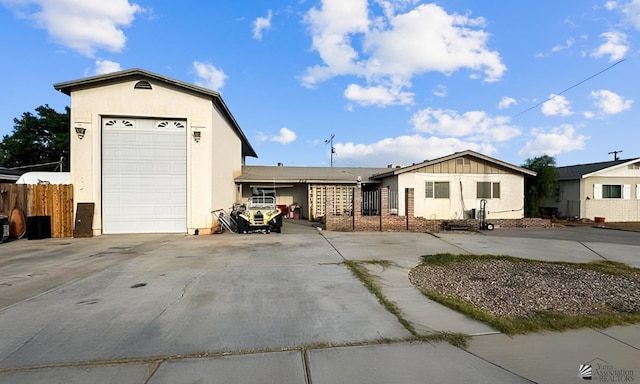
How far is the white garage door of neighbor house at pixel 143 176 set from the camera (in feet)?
47.5

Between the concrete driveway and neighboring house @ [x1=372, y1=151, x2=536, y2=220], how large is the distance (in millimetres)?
11465

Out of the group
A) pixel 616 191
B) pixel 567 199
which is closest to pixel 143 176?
pixel 567 199

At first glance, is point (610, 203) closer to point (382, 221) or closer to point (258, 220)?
point (382, 221)

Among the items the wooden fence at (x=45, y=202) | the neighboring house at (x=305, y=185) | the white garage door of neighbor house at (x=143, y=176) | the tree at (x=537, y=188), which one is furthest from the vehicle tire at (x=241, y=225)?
the tree at (x=537, y=188)

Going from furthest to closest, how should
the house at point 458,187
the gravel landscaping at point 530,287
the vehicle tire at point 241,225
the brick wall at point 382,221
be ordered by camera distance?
1. the house at point 458,187
2. the brick wall at point 382,221
3. the vehicle tire at point 241,225
4. the gravel landscaping at point 530,287

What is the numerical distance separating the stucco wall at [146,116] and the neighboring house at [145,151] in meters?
0.04

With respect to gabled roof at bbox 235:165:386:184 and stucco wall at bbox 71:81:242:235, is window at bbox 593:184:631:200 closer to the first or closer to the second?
gabled roof at bbox 235:165:386:184

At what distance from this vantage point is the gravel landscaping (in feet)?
16.7

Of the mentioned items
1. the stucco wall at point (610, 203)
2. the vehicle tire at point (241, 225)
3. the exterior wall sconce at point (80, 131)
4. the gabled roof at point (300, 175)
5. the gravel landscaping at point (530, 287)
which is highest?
the exterior wall sconce at point (80, 131)

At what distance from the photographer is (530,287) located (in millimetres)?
6164

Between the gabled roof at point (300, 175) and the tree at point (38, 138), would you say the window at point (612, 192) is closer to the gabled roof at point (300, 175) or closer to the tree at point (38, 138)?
the gabled roof at point (300, 175)

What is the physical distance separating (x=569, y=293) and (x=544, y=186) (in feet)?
63.4

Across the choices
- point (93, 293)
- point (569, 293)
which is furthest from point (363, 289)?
point (93, 293)

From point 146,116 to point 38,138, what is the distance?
33932mm
